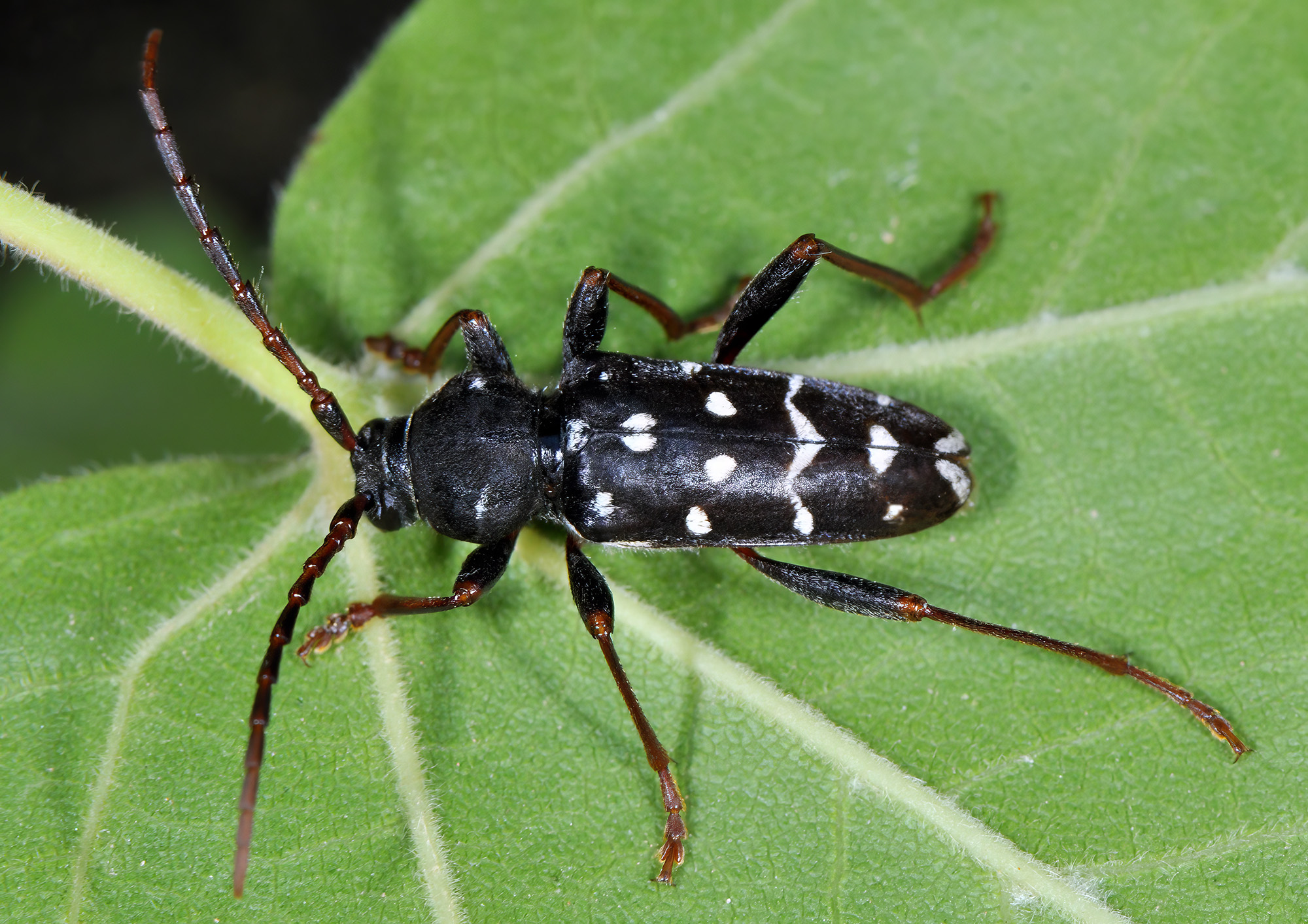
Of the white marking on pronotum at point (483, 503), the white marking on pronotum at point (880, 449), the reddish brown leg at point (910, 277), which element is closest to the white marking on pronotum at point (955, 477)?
the white marking on pronotum at point (880, 449)

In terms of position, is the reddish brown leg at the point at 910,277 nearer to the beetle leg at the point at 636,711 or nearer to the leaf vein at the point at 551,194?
the leaf vein at the point at 551,194

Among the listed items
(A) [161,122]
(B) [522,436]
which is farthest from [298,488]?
(A) [161,122]

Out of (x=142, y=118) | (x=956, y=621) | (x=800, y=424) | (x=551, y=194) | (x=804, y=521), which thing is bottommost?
(x=956, y=621)

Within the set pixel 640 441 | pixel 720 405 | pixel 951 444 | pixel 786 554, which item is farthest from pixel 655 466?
pixel 951 444

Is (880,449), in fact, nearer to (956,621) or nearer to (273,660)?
(956,621)

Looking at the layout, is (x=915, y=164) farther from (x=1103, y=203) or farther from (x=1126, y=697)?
(x=1126, y=697)

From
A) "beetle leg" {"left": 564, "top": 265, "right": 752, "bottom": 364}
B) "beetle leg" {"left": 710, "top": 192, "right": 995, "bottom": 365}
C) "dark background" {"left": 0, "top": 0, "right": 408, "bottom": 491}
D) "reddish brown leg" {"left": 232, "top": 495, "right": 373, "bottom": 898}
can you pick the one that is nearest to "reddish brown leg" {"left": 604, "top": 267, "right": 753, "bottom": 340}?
"beetle leg" {"left": 564, "top": 265, "right": 752, "bottom": 364}

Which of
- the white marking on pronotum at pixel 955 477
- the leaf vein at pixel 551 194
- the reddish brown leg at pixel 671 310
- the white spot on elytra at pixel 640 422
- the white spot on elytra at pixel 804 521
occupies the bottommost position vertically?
the white marking on pronotum at pixel 955 477
